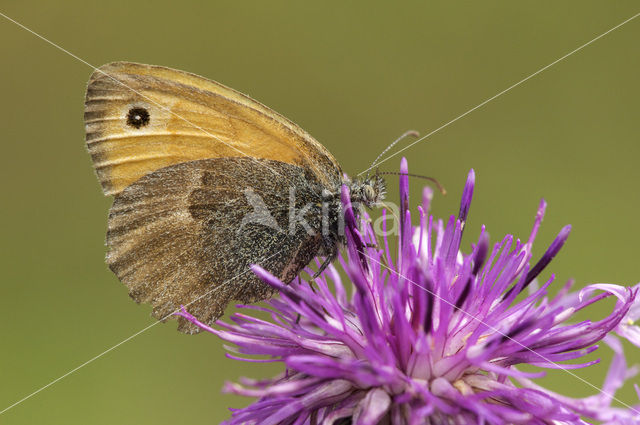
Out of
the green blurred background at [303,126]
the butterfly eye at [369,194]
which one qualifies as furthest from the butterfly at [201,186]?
the green blurred background at [303,126]

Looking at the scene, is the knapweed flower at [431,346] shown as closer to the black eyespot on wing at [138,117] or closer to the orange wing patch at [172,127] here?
the orange wing patch at [172,127]

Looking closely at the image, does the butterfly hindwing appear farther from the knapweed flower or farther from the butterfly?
the knapweed flower

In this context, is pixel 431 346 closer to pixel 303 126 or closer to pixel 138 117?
pixel 138 117

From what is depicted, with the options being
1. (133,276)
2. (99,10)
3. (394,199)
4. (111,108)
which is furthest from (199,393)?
(99,10)

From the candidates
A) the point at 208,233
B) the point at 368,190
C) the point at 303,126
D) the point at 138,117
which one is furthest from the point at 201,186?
the point at 303,126

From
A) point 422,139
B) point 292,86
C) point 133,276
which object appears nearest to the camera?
point 133,276

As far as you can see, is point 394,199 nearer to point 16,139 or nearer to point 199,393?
point 199,393

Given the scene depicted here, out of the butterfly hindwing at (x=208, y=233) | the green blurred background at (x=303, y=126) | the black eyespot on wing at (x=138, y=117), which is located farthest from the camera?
the green blurred background at (x=303, y=126)
